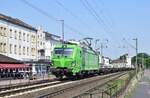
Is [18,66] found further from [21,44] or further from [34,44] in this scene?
[34,44]

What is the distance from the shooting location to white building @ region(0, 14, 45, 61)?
83.8 m

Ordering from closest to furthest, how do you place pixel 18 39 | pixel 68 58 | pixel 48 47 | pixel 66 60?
pixel 66 60 < pixel 68 58 < pixel 18 39 < pixel 48 47

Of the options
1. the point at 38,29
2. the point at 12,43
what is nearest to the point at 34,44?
the point at 38,29

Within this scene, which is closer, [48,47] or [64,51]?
[64,51]

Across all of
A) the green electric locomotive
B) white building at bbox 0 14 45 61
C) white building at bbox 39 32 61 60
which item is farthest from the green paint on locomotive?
white building at bbox 39 32 61 60

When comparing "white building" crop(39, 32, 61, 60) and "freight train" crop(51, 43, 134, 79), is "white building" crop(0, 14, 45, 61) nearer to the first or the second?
"white building" crop(39, 32, 61, 60)

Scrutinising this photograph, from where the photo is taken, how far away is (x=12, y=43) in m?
87.6

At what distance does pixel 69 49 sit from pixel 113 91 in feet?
92.8

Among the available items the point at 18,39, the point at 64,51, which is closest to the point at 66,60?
the point at 64,51

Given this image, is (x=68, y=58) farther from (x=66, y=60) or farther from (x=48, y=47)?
(x=48, y=47)

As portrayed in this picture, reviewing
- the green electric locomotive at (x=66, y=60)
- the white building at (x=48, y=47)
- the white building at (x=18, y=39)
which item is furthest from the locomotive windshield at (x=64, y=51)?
the white building at (x=48, y=47)

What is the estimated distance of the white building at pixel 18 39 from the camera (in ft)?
275

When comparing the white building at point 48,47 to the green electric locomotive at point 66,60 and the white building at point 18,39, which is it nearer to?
the white building at point 18,39

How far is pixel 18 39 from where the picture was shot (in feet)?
299
